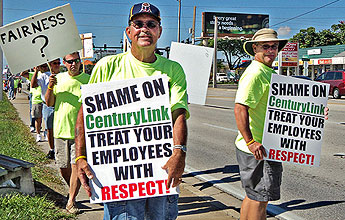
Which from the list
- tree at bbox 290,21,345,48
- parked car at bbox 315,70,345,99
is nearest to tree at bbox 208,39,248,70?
tree at bbox 290,21,345,48

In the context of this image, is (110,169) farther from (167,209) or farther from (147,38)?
(147,38)

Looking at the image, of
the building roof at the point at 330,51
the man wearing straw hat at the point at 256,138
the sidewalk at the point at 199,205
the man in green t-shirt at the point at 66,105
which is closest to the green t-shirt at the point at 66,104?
the man in green t-shirt at the point at 66,105

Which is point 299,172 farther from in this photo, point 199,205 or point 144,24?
point 144,24

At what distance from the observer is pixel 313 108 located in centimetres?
399

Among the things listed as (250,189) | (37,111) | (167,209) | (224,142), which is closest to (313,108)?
(250,189)

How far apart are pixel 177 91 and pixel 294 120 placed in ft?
4.87

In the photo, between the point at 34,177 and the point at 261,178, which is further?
the point at 34,177

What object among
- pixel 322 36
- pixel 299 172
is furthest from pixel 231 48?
pixel 299 172

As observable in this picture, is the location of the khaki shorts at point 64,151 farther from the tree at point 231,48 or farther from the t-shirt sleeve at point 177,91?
the tree at point 231,48

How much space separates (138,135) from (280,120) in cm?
154

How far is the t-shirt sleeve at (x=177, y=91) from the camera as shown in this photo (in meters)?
2.86

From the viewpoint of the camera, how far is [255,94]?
3.74 metres

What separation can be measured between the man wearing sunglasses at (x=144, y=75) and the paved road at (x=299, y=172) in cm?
273

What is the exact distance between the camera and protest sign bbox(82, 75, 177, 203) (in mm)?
2811
